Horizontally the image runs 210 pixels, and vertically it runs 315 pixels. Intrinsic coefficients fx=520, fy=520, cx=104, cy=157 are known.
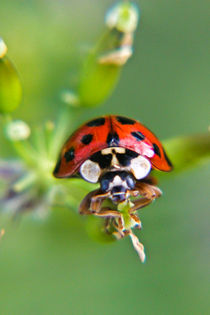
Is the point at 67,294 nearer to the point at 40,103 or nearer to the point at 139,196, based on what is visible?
the point at 40,103

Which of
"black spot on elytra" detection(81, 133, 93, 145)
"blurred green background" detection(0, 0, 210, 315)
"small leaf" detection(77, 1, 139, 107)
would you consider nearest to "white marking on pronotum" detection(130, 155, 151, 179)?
"black spot on elytra" detection(81, 133, 93, 145)

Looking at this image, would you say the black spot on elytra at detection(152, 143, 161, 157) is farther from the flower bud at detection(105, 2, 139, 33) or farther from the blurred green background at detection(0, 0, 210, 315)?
the blurred green background at detection(0, 0, 210, 315)

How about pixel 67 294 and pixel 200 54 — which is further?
pixel 200 54

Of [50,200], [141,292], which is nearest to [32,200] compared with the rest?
[50,200]

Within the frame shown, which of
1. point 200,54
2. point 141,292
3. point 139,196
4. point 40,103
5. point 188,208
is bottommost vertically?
point 139,196

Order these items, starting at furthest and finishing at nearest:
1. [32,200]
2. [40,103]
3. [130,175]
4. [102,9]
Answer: [102,9]
[40,103]
[32,200]
[130,175]

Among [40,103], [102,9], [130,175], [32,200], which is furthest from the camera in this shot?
[102,9]
